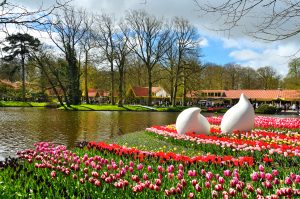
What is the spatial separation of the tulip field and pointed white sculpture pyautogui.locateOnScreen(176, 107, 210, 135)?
370cm

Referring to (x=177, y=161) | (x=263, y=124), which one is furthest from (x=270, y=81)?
(x=177, y=161)

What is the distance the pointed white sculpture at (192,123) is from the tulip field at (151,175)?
3701 mm

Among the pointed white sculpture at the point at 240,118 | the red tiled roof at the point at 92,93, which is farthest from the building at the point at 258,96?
the pointed white sculpture at the point at 240,118

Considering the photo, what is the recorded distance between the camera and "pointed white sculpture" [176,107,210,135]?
14.5m

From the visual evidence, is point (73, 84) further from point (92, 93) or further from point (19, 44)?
point (92, 93)

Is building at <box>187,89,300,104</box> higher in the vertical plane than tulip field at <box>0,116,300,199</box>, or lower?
higher

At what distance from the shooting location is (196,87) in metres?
54.7

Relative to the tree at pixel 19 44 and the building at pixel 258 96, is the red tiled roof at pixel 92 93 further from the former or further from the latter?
the tree at pixel 19 44

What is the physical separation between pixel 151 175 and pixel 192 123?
8.52 m

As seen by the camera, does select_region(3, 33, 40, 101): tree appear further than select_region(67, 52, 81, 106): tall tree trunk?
No

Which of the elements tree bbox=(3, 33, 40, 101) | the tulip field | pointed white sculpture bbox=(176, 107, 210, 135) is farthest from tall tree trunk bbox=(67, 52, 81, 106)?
the tulip field

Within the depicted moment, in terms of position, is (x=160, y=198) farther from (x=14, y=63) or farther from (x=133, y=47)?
(x=14, y=63)

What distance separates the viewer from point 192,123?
14.6 m

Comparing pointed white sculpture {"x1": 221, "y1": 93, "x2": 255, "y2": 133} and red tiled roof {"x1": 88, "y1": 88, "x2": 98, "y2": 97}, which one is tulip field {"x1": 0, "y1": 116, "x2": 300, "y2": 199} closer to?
pointed white sculpture {"x1": 221, "y1": 93, "x2": 255, "y2": 133}
